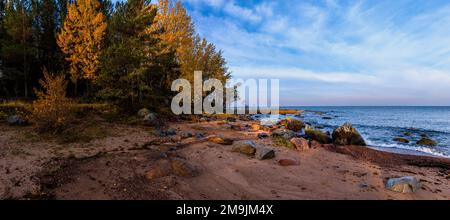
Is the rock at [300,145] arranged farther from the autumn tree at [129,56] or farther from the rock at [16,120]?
the rock at [16,120]

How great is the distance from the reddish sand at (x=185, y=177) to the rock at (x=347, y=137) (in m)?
4.60

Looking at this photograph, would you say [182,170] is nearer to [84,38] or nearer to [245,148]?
[245,148]

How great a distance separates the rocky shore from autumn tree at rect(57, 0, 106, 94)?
31.0 feet

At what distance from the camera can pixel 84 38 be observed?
20.1 m

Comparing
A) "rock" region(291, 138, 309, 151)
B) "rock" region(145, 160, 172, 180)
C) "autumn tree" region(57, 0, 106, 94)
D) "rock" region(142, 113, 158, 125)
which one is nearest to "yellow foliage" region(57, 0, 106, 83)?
"autumn tree" region(57, 0, 106, 94)

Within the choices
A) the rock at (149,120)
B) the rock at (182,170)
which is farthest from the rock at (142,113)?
the rock at (182,170)

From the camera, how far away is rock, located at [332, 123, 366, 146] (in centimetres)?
1605

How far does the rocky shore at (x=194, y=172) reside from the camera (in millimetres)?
6004

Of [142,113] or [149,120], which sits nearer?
[149,120]

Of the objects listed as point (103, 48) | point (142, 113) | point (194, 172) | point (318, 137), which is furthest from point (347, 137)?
point (103, 48)

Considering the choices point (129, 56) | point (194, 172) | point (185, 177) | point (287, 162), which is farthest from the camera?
point (129, 56)

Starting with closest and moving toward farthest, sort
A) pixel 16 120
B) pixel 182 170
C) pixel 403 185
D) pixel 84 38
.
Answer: pixel 403 185 < pixel 182 170 < pixel 16 120 < pixel 84 38

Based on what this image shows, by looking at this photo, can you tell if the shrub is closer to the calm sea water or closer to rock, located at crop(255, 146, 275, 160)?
rock, located at crop(255, 146, 275, 160)

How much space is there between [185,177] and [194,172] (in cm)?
42
